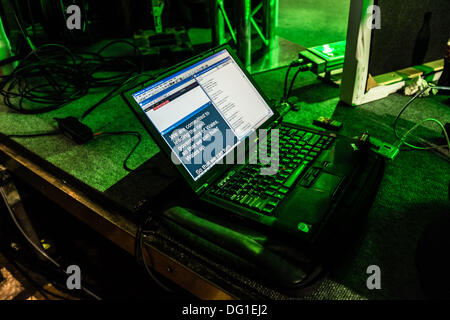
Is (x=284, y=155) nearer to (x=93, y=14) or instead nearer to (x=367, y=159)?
(x=367, y=159)

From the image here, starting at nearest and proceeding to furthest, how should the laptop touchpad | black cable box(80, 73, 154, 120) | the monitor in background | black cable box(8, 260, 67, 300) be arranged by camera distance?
the laptop touchpad, the monitor in background, black cable box(80, 73, 154, 120), black cable box(8, 260, 67, 300)

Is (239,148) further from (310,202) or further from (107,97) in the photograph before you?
(107,97)

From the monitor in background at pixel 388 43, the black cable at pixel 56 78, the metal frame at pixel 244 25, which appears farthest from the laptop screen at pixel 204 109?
the black cable at pixel 56 78

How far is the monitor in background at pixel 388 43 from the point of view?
0.75 meters

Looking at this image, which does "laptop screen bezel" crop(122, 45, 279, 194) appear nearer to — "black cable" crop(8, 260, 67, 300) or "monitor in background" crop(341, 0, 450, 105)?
"monitor in background" crop(341, 0, 450, 105)

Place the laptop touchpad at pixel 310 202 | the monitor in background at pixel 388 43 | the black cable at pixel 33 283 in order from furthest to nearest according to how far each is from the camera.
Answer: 1. the black cable at pixel 33 283
2. the monitor in background at pixel 388 43
3. the laptop touchpad at pixel 310 202

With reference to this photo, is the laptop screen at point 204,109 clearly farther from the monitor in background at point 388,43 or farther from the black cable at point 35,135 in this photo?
the black cable at point 35,135

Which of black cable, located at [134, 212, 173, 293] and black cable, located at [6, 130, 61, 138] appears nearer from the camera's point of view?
black cable, located at [134, 212, 173, 293]

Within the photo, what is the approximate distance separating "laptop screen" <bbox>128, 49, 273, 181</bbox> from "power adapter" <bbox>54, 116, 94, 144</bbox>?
1.10 feet

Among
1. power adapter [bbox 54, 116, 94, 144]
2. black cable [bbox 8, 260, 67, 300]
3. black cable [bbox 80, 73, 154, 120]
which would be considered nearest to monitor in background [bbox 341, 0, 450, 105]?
black cable [bbox 80, 73, 154, 120]

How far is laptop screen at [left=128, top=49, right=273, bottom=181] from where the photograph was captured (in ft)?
1.80

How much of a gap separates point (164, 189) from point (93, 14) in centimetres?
108

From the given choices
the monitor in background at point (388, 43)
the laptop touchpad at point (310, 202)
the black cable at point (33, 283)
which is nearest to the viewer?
the laptop touchpad at point (310, 202)
